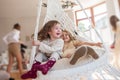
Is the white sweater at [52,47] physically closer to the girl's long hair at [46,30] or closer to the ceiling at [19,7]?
the girl's long hair at [46,30]

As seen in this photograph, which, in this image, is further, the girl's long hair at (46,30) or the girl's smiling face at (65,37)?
the girl's smiling face at (65,37)

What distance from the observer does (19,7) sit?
19.7ft

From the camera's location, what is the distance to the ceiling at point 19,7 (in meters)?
5.56

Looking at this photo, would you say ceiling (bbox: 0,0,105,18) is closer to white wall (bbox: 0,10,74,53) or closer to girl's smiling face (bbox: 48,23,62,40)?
white wall (bbox: 0,10,74,53)

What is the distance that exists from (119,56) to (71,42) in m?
1.31

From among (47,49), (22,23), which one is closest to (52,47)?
(47,49)

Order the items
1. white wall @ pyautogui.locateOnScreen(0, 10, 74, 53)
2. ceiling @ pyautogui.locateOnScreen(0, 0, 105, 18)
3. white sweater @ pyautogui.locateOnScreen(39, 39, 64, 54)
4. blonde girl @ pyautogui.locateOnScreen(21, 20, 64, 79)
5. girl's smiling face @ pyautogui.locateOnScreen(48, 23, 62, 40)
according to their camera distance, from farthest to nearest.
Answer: white wall @ pyautogui.locateOnScreen(0, 10, 74, 53)
ceiling @ pyautogui.locateOnScreen(0, 0, 105, 18)
girl's smiling face @ pyautogui.locateOnScreen(48, 23, 62, 40)
white sweater @ pyautogui.locateOnScreen(39, 39, 64, 54)
blonde girl @ pyautogui.locateOnScreen(21, 20, 64, 79)

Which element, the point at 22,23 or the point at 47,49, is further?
the point at 22,23

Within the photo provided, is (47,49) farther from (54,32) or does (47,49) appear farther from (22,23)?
(22,23)

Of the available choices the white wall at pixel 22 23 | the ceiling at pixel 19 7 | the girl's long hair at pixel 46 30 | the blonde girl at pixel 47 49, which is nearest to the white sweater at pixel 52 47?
the blonde girl at pixel 47 49

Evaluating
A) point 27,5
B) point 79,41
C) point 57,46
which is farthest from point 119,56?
point 27,5

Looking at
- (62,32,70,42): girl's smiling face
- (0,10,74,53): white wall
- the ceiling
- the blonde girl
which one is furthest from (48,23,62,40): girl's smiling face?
(0,10,74,53): white wall

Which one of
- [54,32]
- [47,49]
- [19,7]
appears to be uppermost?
[19,7]

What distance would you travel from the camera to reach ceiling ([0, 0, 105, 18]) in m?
5.56
